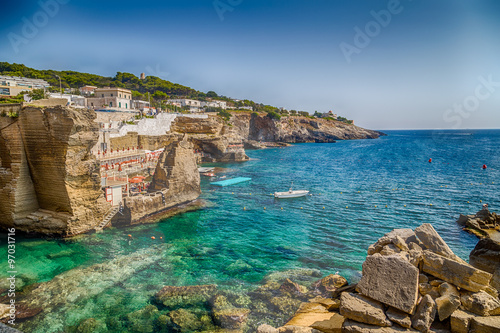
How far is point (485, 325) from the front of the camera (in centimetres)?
618

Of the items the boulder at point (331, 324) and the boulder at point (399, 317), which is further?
the boulder at point (331, 324)

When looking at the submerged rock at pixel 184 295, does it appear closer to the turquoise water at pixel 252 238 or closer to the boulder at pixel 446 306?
the turquoise water at pixel 252 238

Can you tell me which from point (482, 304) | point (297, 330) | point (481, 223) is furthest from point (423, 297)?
point (481, 223)

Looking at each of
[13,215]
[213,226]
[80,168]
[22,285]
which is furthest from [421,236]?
[13,215]

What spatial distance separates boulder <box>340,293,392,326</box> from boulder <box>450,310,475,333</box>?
1.41 metres

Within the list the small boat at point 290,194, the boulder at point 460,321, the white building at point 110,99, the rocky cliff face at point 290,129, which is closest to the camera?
the boulder at point 460,321

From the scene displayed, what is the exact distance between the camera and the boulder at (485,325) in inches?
240

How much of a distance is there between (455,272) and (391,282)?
194 cm

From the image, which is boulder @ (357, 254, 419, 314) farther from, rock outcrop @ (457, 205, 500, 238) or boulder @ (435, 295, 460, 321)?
rock outcrop @ (457, 205, 500, 238)

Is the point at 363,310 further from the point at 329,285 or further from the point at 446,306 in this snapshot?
the point at 329,285

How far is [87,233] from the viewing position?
1783 centimetres

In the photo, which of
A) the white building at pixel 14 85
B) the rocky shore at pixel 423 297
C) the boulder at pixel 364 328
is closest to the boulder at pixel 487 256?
the rocky shore at pixel 423 297

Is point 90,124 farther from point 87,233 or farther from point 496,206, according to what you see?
point 496,206

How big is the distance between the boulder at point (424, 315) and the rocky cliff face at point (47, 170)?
18179 mm
